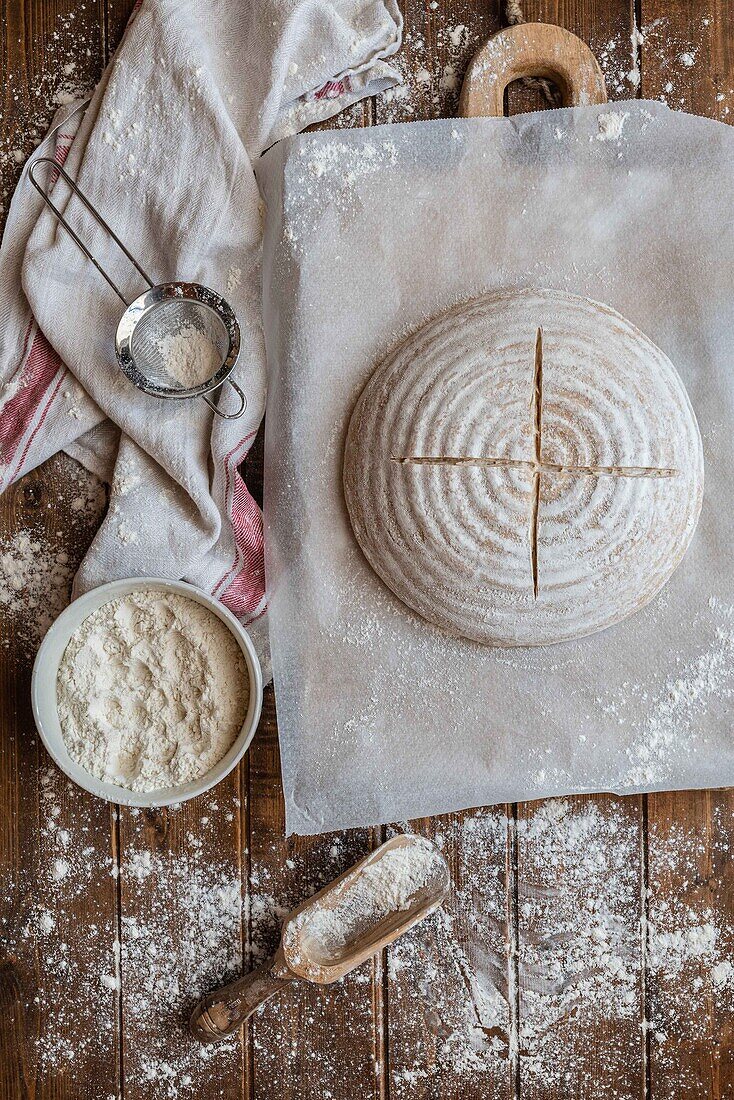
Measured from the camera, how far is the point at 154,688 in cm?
115

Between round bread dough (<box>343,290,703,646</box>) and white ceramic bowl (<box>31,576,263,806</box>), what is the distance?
0.25m

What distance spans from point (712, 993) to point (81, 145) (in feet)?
5.27

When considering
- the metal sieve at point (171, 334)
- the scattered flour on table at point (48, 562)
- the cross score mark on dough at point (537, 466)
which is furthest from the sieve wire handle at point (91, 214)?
the cross score mark on dough at point (537, 466)

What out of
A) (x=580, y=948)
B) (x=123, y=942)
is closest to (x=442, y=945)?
(x=580, y=948)

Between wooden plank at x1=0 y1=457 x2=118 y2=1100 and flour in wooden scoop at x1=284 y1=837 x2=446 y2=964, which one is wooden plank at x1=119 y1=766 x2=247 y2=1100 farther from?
flour in wooden scoop at x1=284 y1=837 x2=446 y2=964

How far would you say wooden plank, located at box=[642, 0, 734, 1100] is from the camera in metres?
1.26

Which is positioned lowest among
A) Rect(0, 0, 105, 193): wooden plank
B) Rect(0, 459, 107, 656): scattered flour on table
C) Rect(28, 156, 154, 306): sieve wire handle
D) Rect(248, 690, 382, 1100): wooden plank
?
Rect(248, 690, 382, 1100): wooden plank

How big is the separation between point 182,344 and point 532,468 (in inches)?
20.8

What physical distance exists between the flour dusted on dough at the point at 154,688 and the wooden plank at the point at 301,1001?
14cm

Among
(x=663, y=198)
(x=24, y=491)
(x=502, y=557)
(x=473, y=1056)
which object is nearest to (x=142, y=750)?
(x=24, y=491)

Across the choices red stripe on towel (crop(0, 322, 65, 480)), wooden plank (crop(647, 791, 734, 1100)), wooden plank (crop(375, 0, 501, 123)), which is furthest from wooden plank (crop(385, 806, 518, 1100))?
wooden plank (crop(375, 0, 501, 123))

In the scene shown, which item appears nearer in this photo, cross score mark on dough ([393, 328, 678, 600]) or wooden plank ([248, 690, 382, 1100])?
cross score mark on dough ([393, 328, 678, 600])

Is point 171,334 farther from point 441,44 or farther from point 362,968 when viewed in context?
point 362,968

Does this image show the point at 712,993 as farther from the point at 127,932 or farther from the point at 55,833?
the point at 55,833
